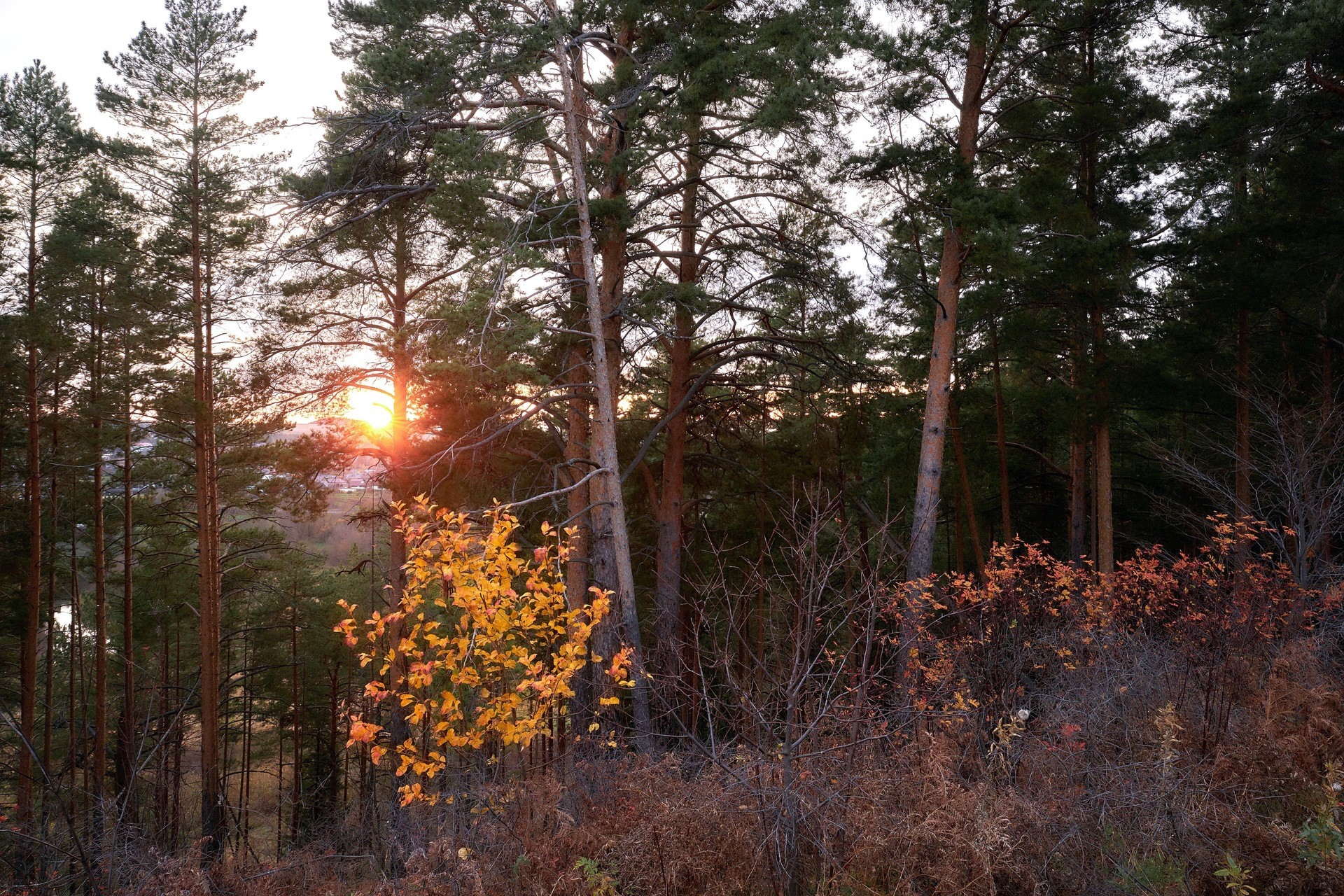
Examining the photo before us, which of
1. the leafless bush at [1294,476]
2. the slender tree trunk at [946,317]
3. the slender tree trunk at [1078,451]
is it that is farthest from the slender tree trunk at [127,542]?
the leafless bush at [1294,476]

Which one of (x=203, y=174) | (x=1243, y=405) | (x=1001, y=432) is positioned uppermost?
(x=203, y=174)

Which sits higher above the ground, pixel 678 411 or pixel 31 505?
pixel 678 411

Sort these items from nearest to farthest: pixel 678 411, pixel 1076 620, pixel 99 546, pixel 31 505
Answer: pixel 1076 620 < pixel 678 411 < pixel 31 505 < pixel 99 546

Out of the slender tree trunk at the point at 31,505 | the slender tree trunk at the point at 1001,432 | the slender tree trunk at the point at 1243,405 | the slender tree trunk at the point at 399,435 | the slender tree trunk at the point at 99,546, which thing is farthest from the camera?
the slender tree trunk at the point at 1001,432

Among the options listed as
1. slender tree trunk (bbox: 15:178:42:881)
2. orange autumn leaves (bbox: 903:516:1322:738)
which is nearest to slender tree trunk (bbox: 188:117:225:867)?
slender tree trunk (bbox: 15:178:42:881)

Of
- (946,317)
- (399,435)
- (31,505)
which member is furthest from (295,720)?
(946,317)

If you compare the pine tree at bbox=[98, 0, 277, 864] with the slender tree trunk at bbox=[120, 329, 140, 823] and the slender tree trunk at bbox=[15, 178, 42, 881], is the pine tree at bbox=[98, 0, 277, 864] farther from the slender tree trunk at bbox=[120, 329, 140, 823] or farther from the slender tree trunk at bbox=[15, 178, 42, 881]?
the slender tree trunk at bbox=[15, 178, 42, 881]

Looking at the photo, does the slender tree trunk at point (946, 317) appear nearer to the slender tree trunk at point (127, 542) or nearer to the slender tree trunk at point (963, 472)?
the slender tree trunk at point (963, 472)

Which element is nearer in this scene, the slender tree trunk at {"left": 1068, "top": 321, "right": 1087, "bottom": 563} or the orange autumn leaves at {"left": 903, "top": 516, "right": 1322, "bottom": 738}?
the orange autumn leaves at {"left": 903, "top": 516, "right": 1322, "bottom": 738}

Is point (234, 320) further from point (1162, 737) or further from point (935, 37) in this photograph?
point (1162, 737)

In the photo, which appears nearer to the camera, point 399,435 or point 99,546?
point 399,435

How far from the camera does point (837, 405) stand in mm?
12297

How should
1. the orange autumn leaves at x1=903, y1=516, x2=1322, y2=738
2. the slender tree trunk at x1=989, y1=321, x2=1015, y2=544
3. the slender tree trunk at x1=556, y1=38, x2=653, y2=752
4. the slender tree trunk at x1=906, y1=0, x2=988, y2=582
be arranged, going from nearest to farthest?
the orange autumn leaves at x1=903, y1=516, x2=1322, y2=738 < the slender tree trunk at x1=556, y1=38, x2=653, y2=752 < the slender tree trunk at x1=906, y1=0, x2=988, y2=582 < the slender tree trunk at x1=989, y1=321, x2=1015, y2=544

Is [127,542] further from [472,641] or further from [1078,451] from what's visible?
[1078,451]
